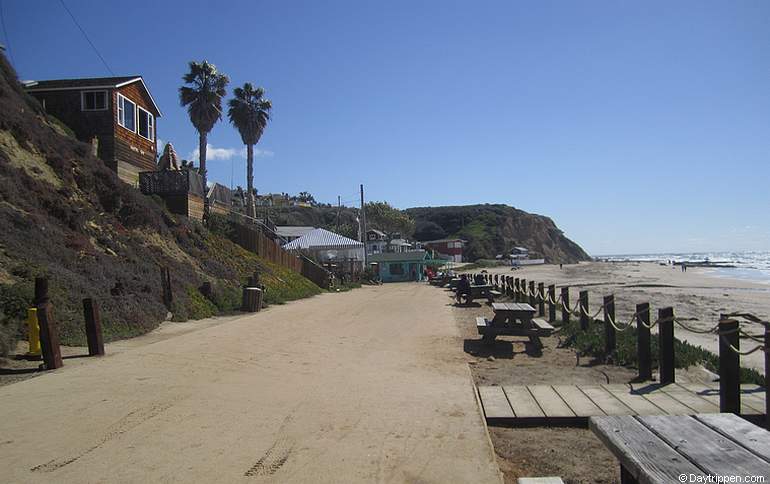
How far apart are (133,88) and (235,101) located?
21.4m

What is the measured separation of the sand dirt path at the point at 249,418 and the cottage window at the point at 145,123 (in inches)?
830

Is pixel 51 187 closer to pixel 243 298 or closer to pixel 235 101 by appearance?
pixel 243 298

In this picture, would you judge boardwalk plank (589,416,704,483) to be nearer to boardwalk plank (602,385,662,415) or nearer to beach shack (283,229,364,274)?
boardwalk plank (602,385,662,415)

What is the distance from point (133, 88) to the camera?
26984 mm

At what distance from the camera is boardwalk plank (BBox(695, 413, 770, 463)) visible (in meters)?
2.26

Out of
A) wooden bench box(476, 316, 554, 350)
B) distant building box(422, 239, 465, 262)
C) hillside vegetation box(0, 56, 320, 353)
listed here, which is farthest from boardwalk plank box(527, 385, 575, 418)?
distant building box(422, 239, 465, 262)

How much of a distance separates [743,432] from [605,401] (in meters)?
3.73

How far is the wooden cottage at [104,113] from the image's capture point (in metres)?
24.6

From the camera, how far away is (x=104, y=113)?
24.8m

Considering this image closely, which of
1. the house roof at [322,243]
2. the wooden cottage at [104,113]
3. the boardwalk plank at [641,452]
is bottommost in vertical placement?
the boardwalk plank at [641,452]

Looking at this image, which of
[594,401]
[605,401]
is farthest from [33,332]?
[605,401]

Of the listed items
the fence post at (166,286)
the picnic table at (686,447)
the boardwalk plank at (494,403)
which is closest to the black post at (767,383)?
the boardwalk plank at (494,403)

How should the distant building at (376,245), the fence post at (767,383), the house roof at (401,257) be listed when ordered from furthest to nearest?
the distant building at (376,245) < the house roof at (401,257) < the fence post at (767,383)

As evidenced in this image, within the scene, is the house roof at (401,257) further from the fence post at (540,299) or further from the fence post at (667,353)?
the fence post at (667,353)
